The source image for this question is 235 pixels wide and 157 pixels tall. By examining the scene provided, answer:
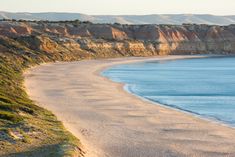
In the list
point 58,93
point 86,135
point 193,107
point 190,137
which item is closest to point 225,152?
point 190,137

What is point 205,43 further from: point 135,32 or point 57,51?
point 57,51

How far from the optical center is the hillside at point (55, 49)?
66.4ft

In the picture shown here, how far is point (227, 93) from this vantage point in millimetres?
44750

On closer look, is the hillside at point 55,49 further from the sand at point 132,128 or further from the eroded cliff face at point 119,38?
the sand at point 132,128

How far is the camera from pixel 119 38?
135125 millimetres

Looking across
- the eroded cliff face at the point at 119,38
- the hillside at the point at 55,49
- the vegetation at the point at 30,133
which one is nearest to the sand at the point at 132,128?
the vegetation at the point at 30,133

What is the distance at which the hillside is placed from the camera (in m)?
20.2

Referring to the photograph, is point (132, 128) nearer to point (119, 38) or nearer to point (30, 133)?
point (30, 133)

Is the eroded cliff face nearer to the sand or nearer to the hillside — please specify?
the hillside

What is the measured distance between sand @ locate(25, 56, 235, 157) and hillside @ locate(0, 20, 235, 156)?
1215mm

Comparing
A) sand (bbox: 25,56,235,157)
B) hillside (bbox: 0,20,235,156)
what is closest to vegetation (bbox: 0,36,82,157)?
hillside (bbox: 0,20,235,156)

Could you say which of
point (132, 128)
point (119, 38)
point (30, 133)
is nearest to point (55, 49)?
point (119, 38)

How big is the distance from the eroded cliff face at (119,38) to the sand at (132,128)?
178 ft

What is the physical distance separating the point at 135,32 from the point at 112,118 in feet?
387
